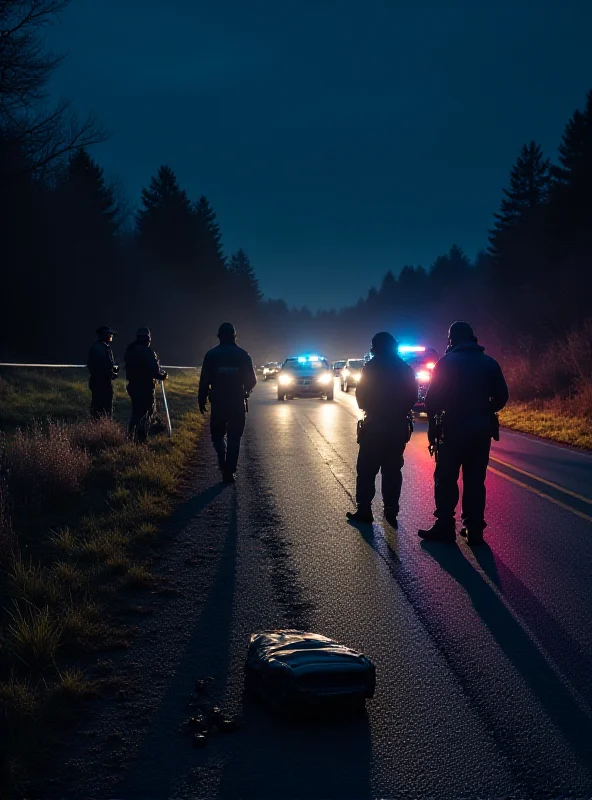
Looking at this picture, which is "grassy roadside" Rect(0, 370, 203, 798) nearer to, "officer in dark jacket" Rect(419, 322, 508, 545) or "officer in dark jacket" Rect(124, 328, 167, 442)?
"officer in dark jacket" Rect(124, 328, 167, 442)

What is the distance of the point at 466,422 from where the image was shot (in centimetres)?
778

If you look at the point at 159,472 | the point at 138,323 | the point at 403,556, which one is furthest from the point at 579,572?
the point at 138,323

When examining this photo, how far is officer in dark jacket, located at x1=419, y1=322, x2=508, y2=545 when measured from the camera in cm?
778

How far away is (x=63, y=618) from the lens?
5027mm

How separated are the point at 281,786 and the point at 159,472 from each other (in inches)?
311

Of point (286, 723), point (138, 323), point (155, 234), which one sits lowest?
point (286, 723)

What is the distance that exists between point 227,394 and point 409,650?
698 centimetres

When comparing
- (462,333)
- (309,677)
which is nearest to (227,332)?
(462,333)

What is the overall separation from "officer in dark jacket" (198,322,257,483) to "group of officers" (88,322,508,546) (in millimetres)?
14

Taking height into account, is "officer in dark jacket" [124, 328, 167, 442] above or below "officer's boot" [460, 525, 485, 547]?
above

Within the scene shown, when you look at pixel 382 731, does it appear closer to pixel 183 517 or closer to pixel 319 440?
pixel 183 517

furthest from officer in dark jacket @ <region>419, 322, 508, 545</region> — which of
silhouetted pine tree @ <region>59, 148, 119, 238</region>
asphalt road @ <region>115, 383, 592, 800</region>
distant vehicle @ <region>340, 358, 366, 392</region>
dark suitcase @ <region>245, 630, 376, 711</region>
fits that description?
silhouetted pine tree @ <region>59, 148, 119, 238</region>

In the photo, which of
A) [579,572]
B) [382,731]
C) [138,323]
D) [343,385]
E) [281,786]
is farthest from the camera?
[138,323]

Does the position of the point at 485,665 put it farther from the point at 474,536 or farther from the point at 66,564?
the point at 66,564
